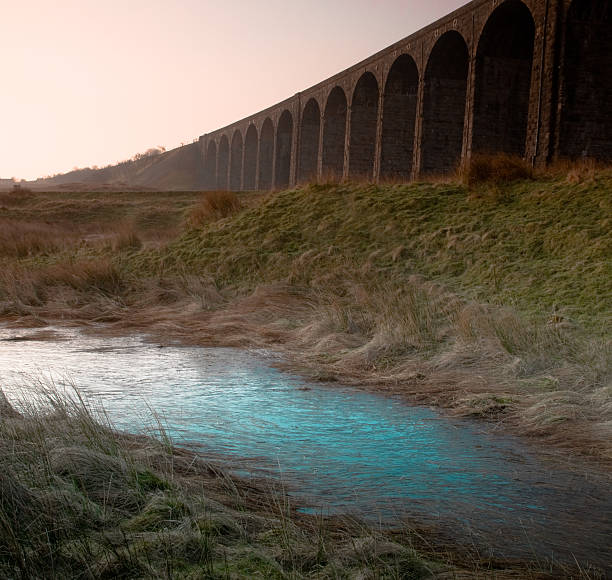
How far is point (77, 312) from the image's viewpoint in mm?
9594

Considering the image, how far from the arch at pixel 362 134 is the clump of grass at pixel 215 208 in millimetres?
13043

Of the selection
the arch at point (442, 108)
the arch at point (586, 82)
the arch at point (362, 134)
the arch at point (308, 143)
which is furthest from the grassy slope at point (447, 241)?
the arch at point (308, 143)

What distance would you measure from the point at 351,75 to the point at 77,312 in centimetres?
2077

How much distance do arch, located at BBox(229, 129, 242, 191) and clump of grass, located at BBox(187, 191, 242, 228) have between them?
114 ft

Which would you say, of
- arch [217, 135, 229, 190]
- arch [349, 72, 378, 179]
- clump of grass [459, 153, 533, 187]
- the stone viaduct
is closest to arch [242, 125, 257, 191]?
arch [217, 135, 229, 190]

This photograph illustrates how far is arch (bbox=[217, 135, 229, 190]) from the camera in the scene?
182 ft

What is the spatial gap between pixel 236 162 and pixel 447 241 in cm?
4169

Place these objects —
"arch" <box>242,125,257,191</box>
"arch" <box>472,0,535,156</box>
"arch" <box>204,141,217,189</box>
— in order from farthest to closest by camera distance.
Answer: "arch" <box>204,141,217,189</box> → "arch" <box>242,125,257,191</box> → "arch" <box>472,0,535,156</box>

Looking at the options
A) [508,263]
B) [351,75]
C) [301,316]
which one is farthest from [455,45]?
[301,316]

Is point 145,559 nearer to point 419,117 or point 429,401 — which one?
point 429,401

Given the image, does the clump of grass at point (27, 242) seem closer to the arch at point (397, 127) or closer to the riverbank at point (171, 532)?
the arch at point (397, 127)

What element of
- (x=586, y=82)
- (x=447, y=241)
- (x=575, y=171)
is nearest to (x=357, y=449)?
(x=447, y=241)

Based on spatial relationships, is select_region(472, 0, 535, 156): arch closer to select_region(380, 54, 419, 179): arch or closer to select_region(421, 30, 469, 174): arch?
select_region(421, 30, 469, 174): arch

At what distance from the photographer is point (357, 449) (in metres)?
4.20
